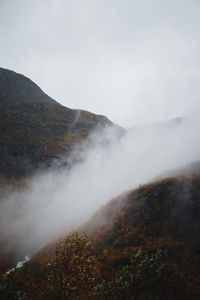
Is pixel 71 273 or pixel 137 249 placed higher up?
pixel 71 273

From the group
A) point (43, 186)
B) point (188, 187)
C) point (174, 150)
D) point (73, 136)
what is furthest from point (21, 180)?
point (174, 150)

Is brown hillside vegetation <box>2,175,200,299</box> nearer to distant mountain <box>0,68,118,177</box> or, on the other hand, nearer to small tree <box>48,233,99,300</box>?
small tree <box>48,233,99,300</box>

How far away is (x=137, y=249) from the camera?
49.9 ft

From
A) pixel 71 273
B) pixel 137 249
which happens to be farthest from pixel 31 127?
pixel 71 273

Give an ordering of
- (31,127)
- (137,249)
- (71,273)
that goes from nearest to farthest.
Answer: (71,273)
(137,249)
(31,127)

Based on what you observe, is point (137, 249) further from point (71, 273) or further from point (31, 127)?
point (31, 127)

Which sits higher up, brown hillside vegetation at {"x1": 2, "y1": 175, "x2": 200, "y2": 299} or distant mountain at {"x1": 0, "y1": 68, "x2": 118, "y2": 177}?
distant mountain at {"x1": 0, "y1": 68, "x2": 118, "y2": 177}

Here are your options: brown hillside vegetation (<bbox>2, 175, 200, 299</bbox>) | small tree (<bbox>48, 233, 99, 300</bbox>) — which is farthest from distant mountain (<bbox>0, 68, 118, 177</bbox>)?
small tree (<bbox>48, 233, 99, 300</bbox>)

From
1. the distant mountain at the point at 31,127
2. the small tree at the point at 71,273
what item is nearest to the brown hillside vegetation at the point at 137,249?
the small tree at the point at 71,273

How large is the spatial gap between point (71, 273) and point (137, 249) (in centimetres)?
905

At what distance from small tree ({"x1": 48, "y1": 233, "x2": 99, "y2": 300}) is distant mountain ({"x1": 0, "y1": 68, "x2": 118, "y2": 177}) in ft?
126

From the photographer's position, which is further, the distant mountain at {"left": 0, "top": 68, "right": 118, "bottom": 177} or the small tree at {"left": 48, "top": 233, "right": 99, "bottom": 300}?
the distant mountain at {"left": 0, "top": 68, "right": 118, "bottom": 177}

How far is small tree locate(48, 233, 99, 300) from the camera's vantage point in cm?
852

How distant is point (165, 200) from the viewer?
784 inches
